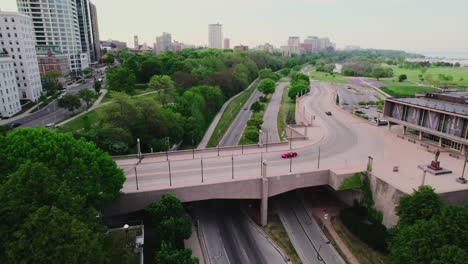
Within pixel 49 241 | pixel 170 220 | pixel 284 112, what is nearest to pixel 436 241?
pixel 170 220

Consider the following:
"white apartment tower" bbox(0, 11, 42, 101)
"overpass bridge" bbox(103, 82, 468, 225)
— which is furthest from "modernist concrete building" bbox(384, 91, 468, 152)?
"white apartment tower" bbox(0, 11, 42, 101)

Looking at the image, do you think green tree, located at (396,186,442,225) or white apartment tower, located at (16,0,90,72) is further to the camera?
white apartment tower, located at (16,0,90,72)

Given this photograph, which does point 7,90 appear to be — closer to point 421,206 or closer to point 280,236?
point 280,236

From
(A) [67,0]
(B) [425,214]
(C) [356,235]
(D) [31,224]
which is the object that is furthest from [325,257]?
(A) [67,0]

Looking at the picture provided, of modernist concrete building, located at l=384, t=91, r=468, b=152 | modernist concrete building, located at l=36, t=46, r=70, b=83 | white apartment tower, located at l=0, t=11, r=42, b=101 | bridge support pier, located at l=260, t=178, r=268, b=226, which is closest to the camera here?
bridge support pier, located at l=260, t=178, r=268, b=226

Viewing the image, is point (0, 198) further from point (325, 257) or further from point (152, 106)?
point (152, 106)

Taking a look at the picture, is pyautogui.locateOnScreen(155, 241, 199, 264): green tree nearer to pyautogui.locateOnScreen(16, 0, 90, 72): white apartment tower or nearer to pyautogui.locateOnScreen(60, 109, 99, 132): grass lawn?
pyautogui.locateOnScreen(60, 109, 99, 132): grass lawn

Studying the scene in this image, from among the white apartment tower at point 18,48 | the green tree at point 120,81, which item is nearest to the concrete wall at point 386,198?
the green tree at point 120,81
